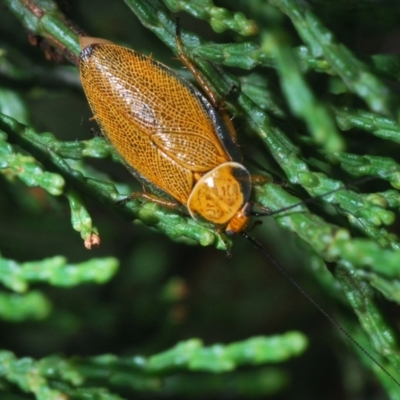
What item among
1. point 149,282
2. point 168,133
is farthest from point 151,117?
point 149,282

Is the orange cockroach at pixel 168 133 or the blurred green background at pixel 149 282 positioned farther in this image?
the blurred green background at pixel 149 282

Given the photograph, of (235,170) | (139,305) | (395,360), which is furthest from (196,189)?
(395,360)

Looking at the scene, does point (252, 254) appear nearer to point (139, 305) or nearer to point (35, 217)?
point (139, 305)

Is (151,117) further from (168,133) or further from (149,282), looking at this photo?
(149,282)

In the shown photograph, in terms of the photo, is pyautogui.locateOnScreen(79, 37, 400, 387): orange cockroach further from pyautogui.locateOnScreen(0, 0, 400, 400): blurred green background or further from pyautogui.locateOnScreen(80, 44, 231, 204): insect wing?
pyautogui.locateOnScreen(0, 0, 400, 400): blurred green background

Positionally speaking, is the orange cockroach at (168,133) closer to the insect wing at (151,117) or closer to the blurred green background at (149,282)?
the insect wing at (151,117)

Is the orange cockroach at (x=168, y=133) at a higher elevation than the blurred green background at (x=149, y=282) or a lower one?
higher

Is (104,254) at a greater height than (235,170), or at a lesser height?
lesser

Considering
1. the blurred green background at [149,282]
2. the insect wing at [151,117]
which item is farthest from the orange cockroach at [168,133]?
the blurred green background at [149,282]
